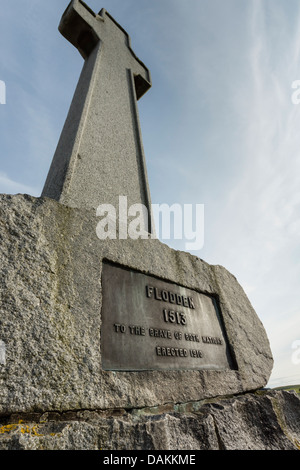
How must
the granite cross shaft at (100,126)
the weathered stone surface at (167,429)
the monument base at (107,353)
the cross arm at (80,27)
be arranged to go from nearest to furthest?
the weathered stone surface at (167,429) → the monument base at (107,353) → the granite cross shaft at (100,126) → the cross arm at (80,27)

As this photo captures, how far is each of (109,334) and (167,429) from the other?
603 millimetres

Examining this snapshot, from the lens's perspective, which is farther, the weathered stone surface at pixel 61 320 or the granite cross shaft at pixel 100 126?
the granite cross shaft at pixel 100 126

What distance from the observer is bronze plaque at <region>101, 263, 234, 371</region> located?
1707 mm

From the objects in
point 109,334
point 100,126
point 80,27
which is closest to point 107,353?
point 109,334

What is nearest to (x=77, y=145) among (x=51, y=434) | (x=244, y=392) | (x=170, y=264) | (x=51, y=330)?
(x=170, y=264)

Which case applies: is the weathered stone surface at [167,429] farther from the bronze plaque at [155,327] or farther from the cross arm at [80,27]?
the cross arm at [80,27]

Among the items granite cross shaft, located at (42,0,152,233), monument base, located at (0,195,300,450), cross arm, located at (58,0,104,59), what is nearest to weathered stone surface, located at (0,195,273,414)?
monument base, located at (0,195,300,450)

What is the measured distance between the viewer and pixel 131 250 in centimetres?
210

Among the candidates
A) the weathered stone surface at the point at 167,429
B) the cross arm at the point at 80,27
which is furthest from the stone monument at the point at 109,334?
the cross arm at the point at 80,27

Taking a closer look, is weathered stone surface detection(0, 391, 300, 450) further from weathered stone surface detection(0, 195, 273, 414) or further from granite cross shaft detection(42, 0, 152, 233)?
granite cross shaft detection(42, 0, 152, 233)

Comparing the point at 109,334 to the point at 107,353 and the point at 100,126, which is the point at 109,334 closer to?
the point at 107,353

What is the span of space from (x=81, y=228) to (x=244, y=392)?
6.80 ft

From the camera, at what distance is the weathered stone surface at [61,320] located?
125 centimetres

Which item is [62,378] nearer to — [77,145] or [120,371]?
[120,371]
